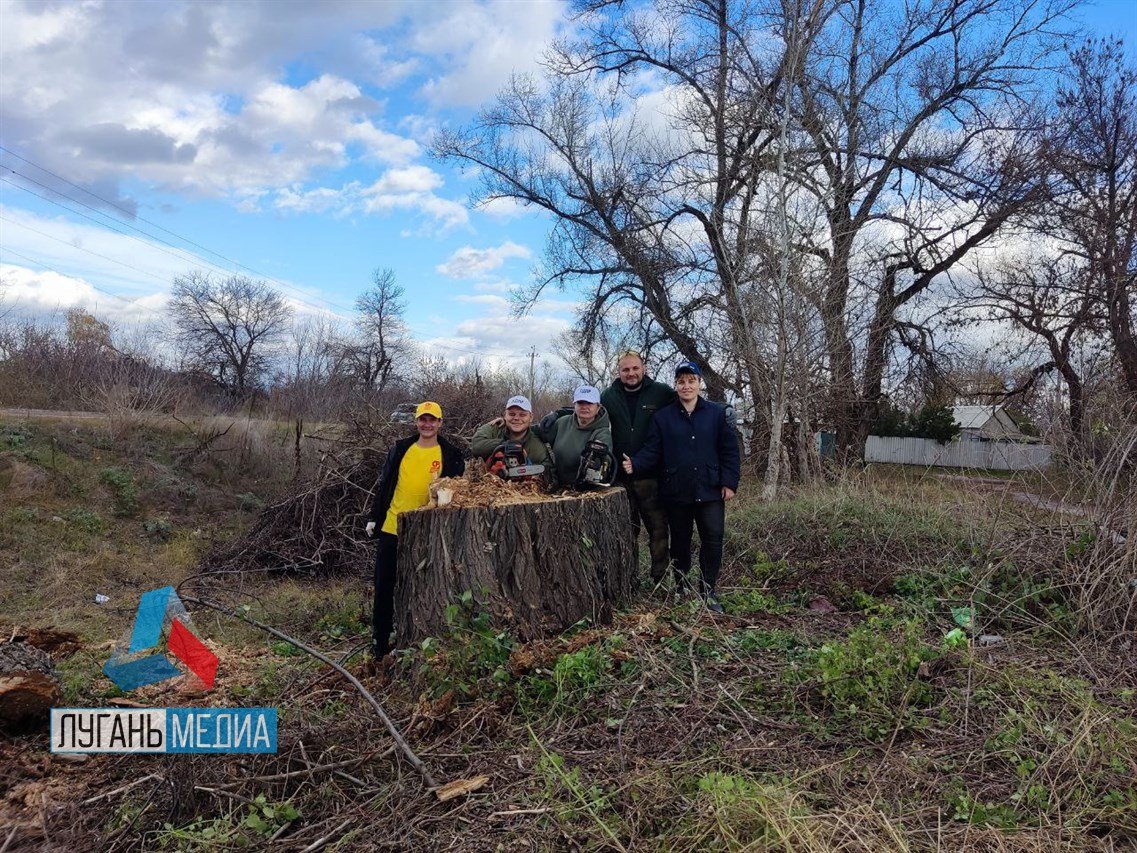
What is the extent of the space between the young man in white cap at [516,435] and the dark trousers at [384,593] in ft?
2.75

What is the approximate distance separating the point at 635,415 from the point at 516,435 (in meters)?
0.90

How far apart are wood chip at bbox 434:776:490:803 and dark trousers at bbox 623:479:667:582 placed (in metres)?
2.88

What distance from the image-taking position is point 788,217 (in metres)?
12.9

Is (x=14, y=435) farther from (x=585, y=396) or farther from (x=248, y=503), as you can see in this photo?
(x=585, y=396)

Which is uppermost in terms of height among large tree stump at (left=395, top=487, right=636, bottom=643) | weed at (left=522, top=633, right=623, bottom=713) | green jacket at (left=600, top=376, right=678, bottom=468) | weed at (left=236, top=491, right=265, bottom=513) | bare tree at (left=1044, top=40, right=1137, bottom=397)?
bare tree at (left=1044, top=40, right=1137, bottom=397)

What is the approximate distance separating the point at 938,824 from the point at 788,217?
11916 millimetres

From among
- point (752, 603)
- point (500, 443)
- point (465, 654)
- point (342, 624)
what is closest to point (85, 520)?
point (342, 624)

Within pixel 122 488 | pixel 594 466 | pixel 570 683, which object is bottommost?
pixel 570 683

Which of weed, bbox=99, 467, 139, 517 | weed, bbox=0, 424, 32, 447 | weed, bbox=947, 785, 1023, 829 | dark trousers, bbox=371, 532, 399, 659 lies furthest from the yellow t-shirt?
weed, bbox=0, 424, 32, 447

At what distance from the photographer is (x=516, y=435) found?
5.20 metres

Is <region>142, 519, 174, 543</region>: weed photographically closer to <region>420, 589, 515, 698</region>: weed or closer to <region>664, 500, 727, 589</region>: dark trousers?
<region>664, 500, 727, 589</region>: dark trousers

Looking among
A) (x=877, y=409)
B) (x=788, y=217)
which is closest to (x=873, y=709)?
(x=788, y=217)

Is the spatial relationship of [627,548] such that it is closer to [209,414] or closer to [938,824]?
[938,824]

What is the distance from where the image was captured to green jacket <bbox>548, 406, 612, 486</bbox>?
5.09 metres
